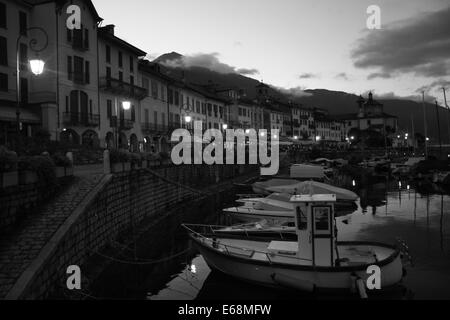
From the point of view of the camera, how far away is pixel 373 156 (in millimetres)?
94938

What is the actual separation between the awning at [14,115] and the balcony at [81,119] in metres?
2.71

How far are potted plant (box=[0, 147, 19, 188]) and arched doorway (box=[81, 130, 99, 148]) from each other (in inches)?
1047

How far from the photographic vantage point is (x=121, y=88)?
43.6m

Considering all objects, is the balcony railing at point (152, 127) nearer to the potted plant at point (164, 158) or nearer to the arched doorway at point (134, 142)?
the arched doorway at point (134, 142)

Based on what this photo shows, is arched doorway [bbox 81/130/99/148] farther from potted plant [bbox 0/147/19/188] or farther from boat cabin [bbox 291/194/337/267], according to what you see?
boat cabin [bbox 291/194/337/267]

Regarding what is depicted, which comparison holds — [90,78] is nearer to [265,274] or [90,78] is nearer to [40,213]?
[40,213]

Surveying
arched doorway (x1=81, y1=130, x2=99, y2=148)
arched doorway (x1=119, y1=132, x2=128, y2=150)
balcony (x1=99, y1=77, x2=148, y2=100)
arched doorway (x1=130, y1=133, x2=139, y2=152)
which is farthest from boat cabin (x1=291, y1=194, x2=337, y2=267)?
arched doorway (x1=130, y1=133, x2=139, y2=152)

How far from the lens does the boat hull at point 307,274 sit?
1407cm

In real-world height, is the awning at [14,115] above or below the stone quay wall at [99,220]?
above

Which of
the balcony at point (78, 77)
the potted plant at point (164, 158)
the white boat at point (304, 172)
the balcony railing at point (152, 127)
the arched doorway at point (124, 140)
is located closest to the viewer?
the potted plant at point (164, 158)

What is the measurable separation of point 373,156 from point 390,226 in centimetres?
6997

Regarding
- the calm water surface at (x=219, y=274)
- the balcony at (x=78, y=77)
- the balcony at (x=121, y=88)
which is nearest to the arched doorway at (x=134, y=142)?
the balcony at (x=121, y=88)

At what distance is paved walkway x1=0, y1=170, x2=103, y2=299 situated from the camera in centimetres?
1081
